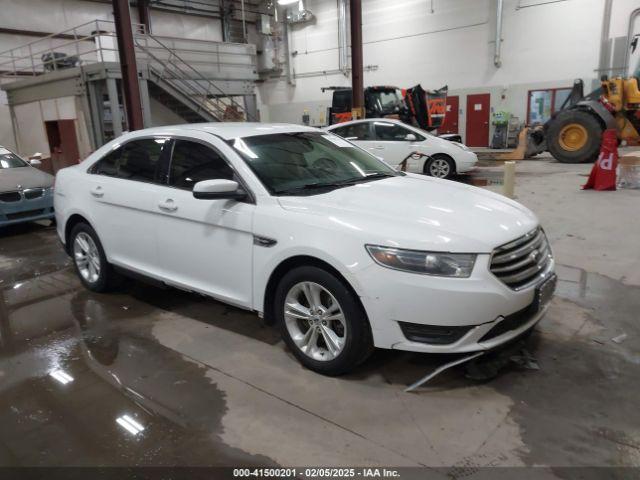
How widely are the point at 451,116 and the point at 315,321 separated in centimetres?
1802

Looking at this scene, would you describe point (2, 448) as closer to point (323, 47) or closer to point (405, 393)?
point (405, 393)

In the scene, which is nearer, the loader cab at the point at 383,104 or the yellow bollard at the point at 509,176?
the yellow bollard at the point at 509,176

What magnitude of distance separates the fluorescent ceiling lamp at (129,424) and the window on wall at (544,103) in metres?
17.6

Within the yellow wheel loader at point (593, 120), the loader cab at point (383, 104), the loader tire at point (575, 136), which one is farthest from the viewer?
the loader cab at point (383, 104)

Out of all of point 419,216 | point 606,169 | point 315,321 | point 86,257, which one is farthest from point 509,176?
point 86,257

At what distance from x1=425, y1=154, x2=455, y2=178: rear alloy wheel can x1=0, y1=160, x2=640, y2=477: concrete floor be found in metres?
6.18

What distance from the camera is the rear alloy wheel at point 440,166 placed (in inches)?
408

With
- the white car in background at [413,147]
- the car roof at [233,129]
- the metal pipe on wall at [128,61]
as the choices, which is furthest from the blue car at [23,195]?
the white car in background at [413,147]

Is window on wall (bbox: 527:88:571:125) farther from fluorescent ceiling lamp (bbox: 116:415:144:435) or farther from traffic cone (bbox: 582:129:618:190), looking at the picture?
fluorescent ceiling lamp (bbox: 116:415:144:435)

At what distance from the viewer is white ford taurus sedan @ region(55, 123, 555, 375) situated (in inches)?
103

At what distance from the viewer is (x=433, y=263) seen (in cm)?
260

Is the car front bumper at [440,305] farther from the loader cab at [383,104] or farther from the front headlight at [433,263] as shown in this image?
the loader cab at [383,104]

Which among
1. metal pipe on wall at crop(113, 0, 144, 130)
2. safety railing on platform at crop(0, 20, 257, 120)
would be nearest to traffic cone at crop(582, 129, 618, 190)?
metal pipe on wall at crop(113, 0, 144, 130)

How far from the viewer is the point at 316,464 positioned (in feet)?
7.57
